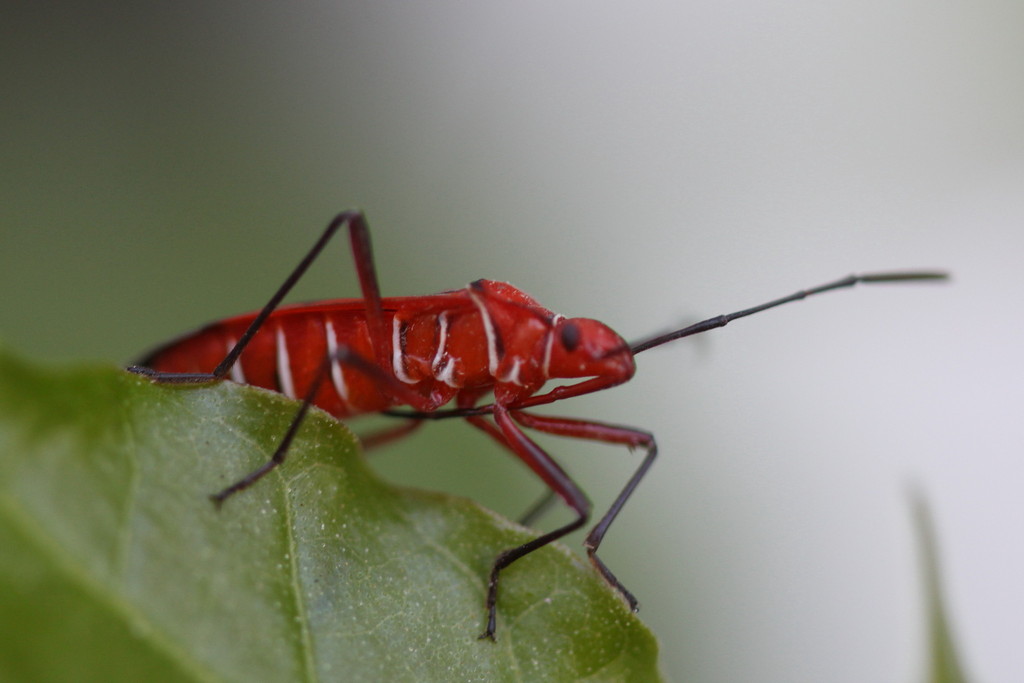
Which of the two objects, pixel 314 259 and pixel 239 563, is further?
pixel 314 259

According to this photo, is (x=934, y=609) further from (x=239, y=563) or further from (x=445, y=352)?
(x=445, y=352)

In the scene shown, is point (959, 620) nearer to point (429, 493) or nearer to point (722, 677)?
point (429, 493)

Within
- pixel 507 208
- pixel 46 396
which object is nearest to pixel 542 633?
pixel 46 396

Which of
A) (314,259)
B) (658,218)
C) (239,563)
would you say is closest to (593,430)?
(314,259)

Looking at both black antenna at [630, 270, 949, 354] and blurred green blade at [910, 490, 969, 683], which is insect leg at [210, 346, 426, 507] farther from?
blurred green blade at [910, 490, 969, 683]

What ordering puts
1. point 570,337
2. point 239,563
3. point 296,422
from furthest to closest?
point 570,337 → point 296,422 → point 239,563

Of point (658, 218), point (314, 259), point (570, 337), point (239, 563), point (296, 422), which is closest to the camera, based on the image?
point (239, 563)

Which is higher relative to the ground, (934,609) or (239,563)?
(239,563)
